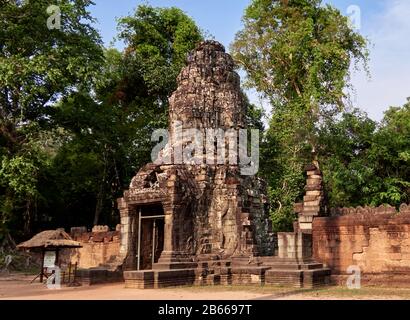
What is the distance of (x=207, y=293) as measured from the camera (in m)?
12.2

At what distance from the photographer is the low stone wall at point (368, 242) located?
1237 centimetres

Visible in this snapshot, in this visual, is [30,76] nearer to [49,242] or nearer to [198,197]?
[49,242]

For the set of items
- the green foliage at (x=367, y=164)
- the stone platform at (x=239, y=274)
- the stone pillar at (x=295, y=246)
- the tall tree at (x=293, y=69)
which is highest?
the tall tree at (x=293, y=69)

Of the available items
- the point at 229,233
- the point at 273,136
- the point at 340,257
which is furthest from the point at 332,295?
the point at 273,136

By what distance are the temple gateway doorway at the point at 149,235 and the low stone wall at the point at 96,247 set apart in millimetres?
3422

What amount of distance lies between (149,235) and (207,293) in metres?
5.20

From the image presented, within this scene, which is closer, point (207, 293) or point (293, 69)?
point (207, 293)

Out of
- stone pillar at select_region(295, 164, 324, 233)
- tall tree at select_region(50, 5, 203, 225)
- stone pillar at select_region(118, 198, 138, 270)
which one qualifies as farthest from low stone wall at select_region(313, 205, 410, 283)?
tall tree at select_region(50, 5, 203, 225)

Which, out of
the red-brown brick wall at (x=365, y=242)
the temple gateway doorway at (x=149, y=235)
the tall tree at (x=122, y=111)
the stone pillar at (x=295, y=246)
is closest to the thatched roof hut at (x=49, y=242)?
the temple gateway doorway at (x=149, y=235)

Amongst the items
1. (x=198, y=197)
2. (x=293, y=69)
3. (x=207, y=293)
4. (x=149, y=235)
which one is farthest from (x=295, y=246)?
(x=293, y=69)

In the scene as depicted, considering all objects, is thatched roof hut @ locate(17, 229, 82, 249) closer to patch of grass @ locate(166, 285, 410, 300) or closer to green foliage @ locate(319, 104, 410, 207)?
patch of grass @ locate(166, 285, 410, 300)

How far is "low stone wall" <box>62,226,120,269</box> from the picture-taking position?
67.5 ft

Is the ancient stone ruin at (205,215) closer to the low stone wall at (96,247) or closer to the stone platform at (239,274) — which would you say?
the stone platform at (239,274)

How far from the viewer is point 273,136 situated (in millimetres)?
27609
